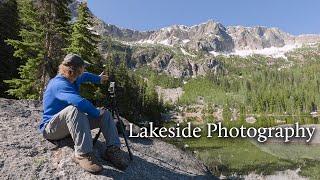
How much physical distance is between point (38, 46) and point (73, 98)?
28787 mm

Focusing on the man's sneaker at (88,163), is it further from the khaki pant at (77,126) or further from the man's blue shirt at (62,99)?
the man's blue shirt at (62,99)

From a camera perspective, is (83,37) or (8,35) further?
(8,35)

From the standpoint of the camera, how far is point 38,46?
3622 centimetres

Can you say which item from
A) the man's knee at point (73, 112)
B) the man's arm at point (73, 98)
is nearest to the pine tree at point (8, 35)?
the man's arm at point (73, 98)

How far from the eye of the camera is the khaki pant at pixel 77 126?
30.5ft

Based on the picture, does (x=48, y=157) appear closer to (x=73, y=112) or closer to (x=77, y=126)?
(x=77, y=126)

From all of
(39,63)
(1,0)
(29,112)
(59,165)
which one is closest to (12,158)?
(59,165)

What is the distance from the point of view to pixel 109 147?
10.3 m

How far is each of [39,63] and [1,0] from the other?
82.7 ft

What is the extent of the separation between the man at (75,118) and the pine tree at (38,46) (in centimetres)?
2425

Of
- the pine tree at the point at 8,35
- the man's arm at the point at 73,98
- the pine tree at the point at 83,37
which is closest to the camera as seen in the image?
the man's arm at the point at 73,98

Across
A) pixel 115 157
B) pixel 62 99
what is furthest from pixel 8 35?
pixel 62 99

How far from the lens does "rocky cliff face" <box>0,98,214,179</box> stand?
9.86m

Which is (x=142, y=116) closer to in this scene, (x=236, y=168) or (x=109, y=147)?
(x=236, y=168)
